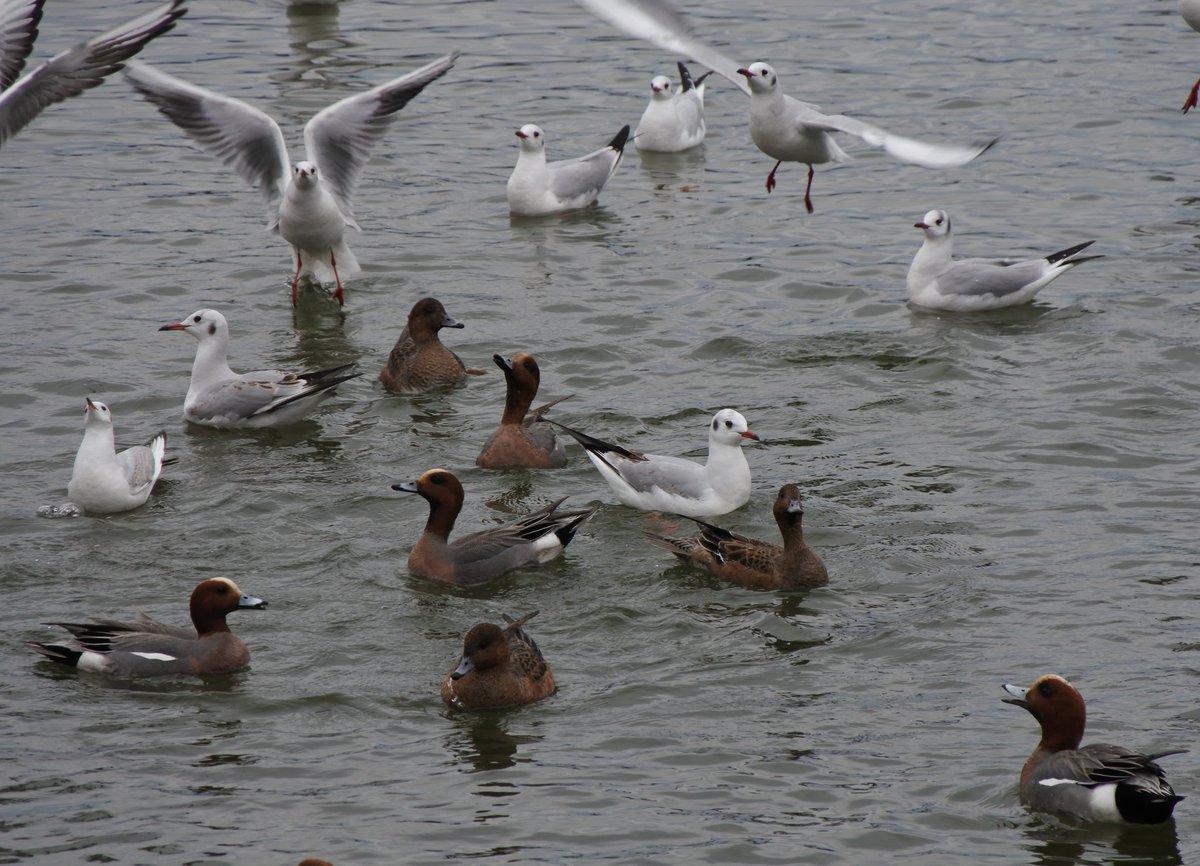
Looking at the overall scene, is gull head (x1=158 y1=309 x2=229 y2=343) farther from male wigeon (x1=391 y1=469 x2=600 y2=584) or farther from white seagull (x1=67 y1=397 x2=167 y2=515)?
male wigeon (x1=391 y1=469 x2=600 y2=584)

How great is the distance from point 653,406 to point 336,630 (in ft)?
14.9

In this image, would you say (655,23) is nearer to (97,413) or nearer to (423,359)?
(423,359)

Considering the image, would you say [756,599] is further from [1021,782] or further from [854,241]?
[854,241]

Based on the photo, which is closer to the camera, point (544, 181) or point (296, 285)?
point (296, 285)

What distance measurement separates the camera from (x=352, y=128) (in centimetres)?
1650

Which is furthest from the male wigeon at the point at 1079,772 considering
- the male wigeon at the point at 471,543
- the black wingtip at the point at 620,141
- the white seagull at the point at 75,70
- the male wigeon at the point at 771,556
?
A: the black wingtip at the point at 620,141

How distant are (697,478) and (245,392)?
3807 millimetres

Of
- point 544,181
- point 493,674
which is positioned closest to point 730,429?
point 493,674

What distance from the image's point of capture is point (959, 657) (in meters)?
9.26

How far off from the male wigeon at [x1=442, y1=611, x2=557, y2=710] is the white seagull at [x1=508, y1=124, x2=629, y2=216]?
10216 mm

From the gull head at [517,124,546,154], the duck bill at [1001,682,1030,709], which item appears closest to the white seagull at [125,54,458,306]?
the gull head at [517,124,546,154]

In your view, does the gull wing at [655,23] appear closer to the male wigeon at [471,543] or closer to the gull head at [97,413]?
the male wigeon at [471,543]

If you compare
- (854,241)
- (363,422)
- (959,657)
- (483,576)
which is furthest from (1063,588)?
(854,241)

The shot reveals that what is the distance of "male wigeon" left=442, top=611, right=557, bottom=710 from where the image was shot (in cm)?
870
